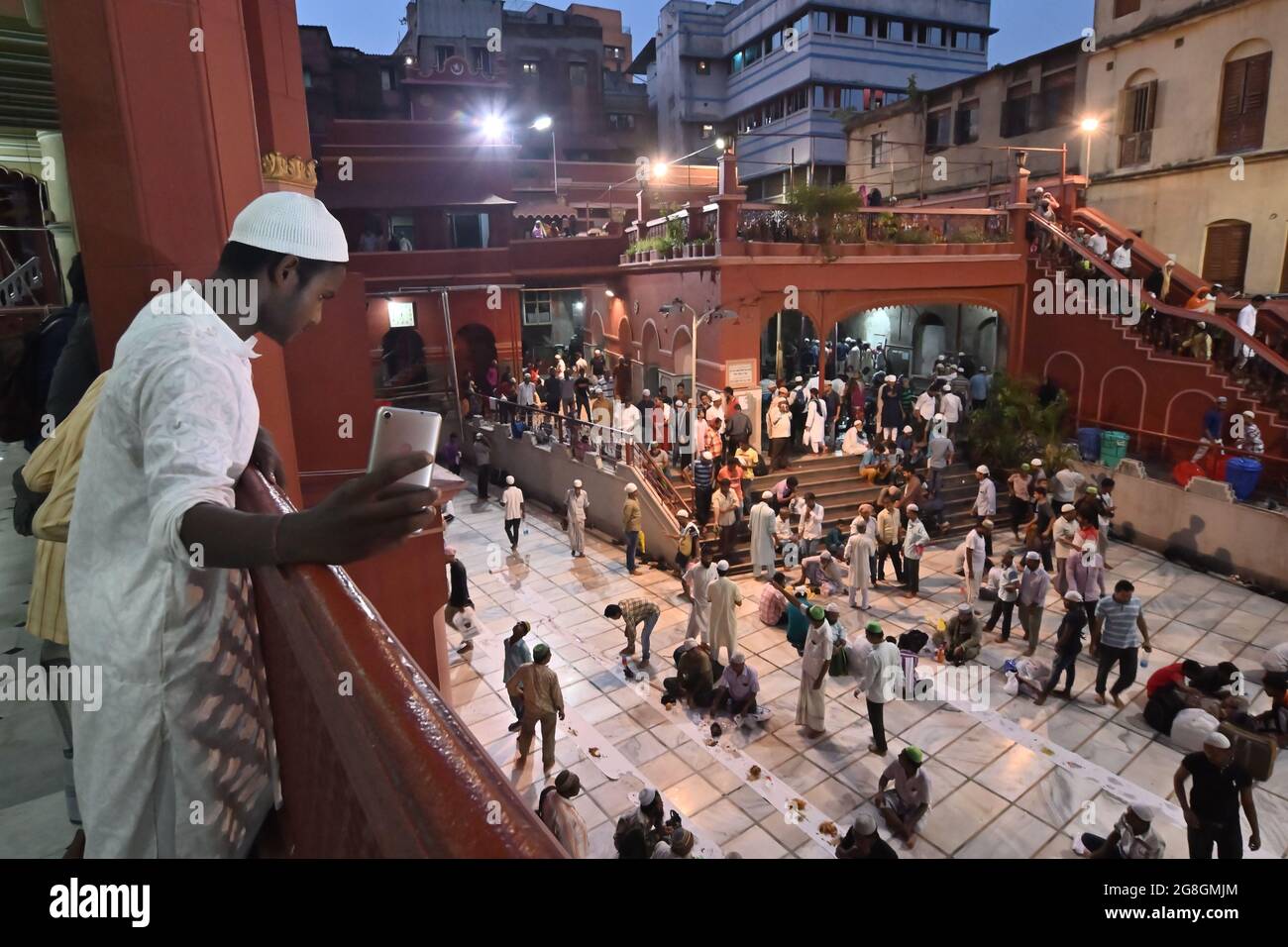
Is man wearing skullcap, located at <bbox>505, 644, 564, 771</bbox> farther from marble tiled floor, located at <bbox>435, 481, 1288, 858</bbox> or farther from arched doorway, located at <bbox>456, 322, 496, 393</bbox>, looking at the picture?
arched doorway, located at <bbox>456, 322, 496, 393</bbox>

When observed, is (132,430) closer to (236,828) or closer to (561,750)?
(236,828)

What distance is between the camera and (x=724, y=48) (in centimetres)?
3997

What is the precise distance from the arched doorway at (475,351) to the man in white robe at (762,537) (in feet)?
50.4

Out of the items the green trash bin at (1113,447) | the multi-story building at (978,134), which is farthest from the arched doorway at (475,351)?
the green trash bin at (1113,447)

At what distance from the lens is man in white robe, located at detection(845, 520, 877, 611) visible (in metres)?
12.0

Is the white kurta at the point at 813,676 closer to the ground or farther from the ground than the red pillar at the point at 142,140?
closer to the ground

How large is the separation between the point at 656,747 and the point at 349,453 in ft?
16.2

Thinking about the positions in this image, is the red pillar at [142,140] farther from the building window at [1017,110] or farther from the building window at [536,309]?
the building window at [1017,110]

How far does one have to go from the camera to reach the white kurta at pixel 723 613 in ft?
33.2

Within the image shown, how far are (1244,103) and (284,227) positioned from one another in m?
23.1

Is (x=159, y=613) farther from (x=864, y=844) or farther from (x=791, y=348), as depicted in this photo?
(x=791, y=348)

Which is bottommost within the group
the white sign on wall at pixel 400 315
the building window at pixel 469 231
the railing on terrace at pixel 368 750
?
the railing on terrace at pixel 368 750

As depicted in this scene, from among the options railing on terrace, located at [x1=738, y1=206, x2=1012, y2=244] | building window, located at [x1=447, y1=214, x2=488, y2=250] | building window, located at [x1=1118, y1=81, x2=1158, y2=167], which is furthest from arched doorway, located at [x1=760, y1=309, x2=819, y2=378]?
building window, located at [x1=447, y1=214, x2=488, y2=250]
